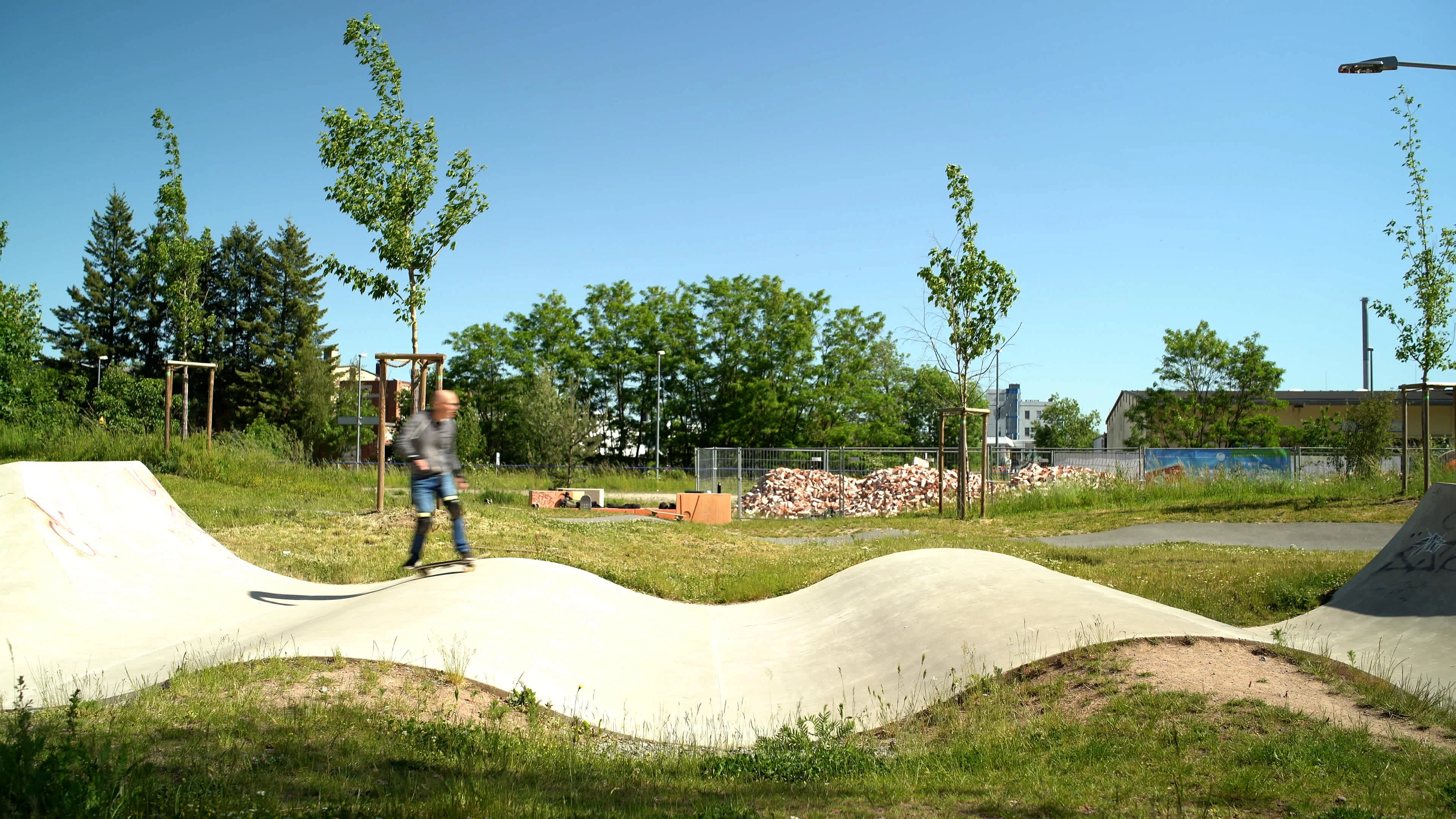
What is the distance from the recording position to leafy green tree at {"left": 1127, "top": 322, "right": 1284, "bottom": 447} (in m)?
47.8

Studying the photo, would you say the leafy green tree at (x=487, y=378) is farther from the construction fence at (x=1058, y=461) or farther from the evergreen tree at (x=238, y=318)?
the construction fence at (x=1058, y=461)

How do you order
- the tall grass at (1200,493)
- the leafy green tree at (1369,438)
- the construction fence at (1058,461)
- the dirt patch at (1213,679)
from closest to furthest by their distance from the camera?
the dirt patch at (1213,679) < the tall grass at (1200,493) < the leafy green tree at (1369,438) < the construction fence at (1058,461)

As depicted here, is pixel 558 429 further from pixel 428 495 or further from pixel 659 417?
pixel 428 495

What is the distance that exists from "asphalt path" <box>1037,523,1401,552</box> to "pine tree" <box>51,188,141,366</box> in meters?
68.8

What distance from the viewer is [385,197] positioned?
14875 millimetres

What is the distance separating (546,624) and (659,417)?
42.7 m

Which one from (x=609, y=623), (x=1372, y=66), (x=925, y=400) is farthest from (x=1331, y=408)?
(x=609, y=623)

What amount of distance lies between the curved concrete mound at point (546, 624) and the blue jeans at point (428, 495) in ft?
1.31

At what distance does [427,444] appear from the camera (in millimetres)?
8172

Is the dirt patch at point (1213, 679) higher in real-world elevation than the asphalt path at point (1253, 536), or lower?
higher

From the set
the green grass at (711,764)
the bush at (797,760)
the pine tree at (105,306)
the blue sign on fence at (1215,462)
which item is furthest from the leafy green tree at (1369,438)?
the pine tree at (105,306)

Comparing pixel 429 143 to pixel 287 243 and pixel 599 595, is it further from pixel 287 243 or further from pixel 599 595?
pixel 287 243

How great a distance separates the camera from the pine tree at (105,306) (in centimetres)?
6216

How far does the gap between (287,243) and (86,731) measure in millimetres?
65725
